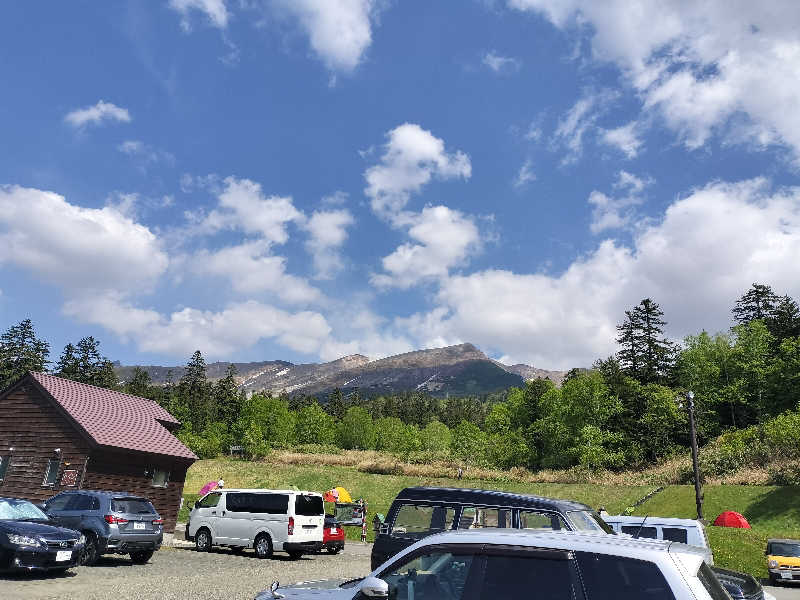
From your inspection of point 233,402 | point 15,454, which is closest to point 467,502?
point 15,454

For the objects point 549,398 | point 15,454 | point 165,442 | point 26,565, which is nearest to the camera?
point 26,565

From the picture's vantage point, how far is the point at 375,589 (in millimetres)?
3904

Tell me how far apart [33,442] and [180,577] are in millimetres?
17404

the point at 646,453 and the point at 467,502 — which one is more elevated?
the point at 646,453

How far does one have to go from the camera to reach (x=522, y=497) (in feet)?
29.2

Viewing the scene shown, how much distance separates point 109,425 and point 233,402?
90.1m

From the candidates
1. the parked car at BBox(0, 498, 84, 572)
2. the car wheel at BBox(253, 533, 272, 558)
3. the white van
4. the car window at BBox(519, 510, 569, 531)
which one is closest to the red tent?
the white van

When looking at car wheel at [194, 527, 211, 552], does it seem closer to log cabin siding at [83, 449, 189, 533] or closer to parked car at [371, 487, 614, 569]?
log cabin siding at [83, 449, 189, 533]

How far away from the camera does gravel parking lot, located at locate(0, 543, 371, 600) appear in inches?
414

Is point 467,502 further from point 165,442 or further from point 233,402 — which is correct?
Result: point 233,402

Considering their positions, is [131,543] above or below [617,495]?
below

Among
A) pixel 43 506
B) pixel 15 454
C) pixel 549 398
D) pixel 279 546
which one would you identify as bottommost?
pixel 279 546

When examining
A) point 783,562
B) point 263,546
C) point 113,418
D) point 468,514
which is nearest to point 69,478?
point 113,418

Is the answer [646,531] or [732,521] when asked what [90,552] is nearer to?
[646,531]
